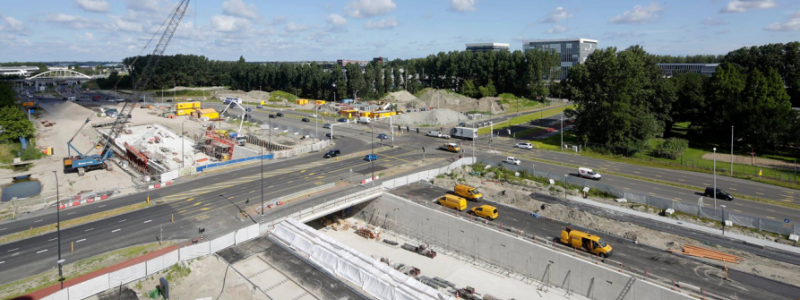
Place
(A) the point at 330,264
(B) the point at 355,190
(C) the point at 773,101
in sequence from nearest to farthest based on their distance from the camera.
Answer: (A) the point at 330,264 → (B) the point at 355,190 → (C) the point at 773,101

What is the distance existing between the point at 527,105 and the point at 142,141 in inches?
3900

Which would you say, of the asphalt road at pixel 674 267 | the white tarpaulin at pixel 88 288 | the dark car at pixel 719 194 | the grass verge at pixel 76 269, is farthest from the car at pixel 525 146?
the white tarpaulin at pixel 88 288

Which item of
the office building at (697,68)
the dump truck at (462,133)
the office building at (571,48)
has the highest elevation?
the office building at (571,48)

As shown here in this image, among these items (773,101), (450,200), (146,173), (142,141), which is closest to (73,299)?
(450,200)

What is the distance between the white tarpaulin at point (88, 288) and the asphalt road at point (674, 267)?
29.6m

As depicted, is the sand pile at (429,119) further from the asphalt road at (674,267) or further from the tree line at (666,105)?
the asphalt road at (674,267)

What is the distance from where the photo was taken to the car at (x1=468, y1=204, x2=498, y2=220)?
3894 centimetres

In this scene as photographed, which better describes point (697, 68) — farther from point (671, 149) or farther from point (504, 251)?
point (504, 251)

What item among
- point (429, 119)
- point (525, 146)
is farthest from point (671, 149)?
point (429, 119)

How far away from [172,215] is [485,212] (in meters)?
28.6

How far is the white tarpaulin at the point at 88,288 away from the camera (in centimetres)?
2554

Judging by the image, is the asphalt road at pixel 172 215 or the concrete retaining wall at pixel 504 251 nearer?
the concrete retaining wall at pixel 504 251

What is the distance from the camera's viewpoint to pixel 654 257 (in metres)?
31.1

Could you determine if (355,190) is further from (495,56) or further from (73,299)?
(495,56)
